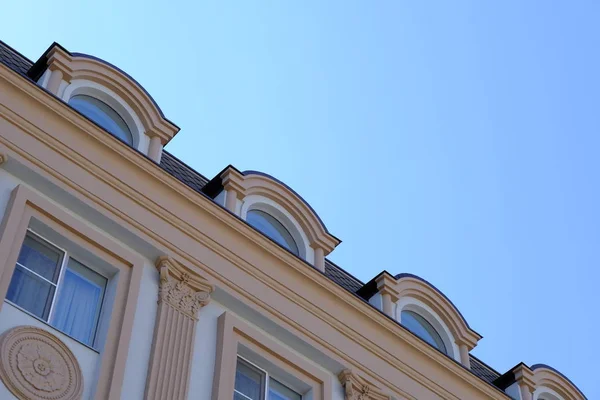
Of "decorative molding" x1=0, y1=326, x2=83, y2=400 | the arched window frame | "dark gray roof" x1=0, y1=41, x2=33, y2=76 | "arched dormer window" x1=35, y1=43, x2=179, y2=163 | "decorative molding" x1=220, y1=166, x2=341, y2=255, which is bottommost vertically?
"decorative molding" x1=0, y1=326, x2=83, y2=400

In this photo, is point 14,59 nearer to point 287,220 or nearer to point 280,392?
point 287,220

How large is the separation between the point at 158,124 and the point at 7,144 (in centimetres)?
403

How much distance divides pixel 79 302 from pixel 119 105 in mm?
5079

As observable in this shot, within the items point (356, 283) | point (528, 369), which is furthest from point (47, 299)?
point (528, 369)

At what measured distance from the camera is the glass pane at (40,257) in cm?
1866

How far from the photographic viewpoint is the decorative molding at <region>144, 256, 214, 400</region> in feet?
60.1

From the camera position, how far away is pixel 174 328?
1934cm

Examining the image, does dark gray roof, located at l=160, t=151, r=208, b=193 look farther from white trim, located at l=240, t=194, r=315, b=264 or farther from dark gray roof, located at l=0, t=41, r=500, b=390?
white trim, located at l=240, t=194, r=315, b=264

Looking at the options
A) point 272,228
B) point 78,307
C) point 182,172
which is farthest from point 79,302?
point 272,228

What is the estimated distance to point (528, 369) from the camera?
86.4 ft

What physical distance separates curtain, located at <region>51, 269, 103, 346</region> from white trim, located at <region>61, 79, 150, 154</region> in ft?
12.2

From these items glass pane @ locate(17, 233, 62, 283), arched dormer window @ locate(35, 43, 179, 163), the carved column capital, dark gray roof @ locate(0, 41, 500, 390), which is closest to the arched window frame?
dark gray roof @ locate(0, 41, 500, 390)

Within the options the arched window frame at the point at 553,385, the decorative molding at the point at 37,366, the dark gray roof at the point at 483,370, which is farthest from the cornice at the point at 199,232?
the dark gray roof at the point at 483,370

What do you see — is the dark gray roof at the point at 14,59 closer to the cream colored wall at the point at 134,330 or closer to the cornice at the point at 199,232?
the cornice at the point at 199,232
